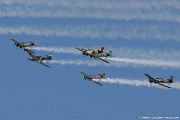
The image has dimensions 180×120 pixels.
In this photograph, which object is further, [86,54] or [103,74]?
[103,74]

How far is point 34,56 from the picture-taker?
170 meters

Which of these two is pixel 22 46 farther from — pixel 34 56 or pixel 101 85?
pixel 101 85

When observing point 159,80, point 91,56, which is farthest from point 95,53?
point 159,80

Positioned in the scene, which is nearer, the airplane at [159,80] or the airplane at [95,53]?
the airplane at [95,53]

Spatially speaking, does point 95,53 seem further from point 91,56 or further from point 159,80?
point 159,80

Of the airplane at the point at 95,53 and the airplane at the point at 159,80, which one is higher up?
the airplane at the point at 95,53

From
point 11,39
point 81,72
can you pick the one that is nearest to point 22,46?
point 11,39

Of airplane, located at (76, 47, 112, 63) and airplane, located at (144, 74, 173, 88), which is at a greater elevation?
airplane, located at (76, 47, 112, 63)

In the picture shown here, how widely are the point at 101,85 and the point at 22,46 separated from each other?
17.1 metres

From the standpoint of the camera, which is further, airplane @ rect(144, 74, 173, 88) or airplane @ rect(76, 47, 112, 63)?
airplane @ rect(144, 74, 173, 88)

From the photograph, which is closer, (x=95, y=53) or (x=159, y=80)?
(x=95, y=53)

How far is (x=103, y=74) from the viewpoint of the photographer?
172 metres

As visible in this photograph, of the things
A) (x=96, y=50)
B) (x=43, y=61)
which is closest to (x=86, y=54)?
(x=96, y=50)

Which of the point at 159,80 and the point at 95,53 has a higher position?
the point at 95,53
